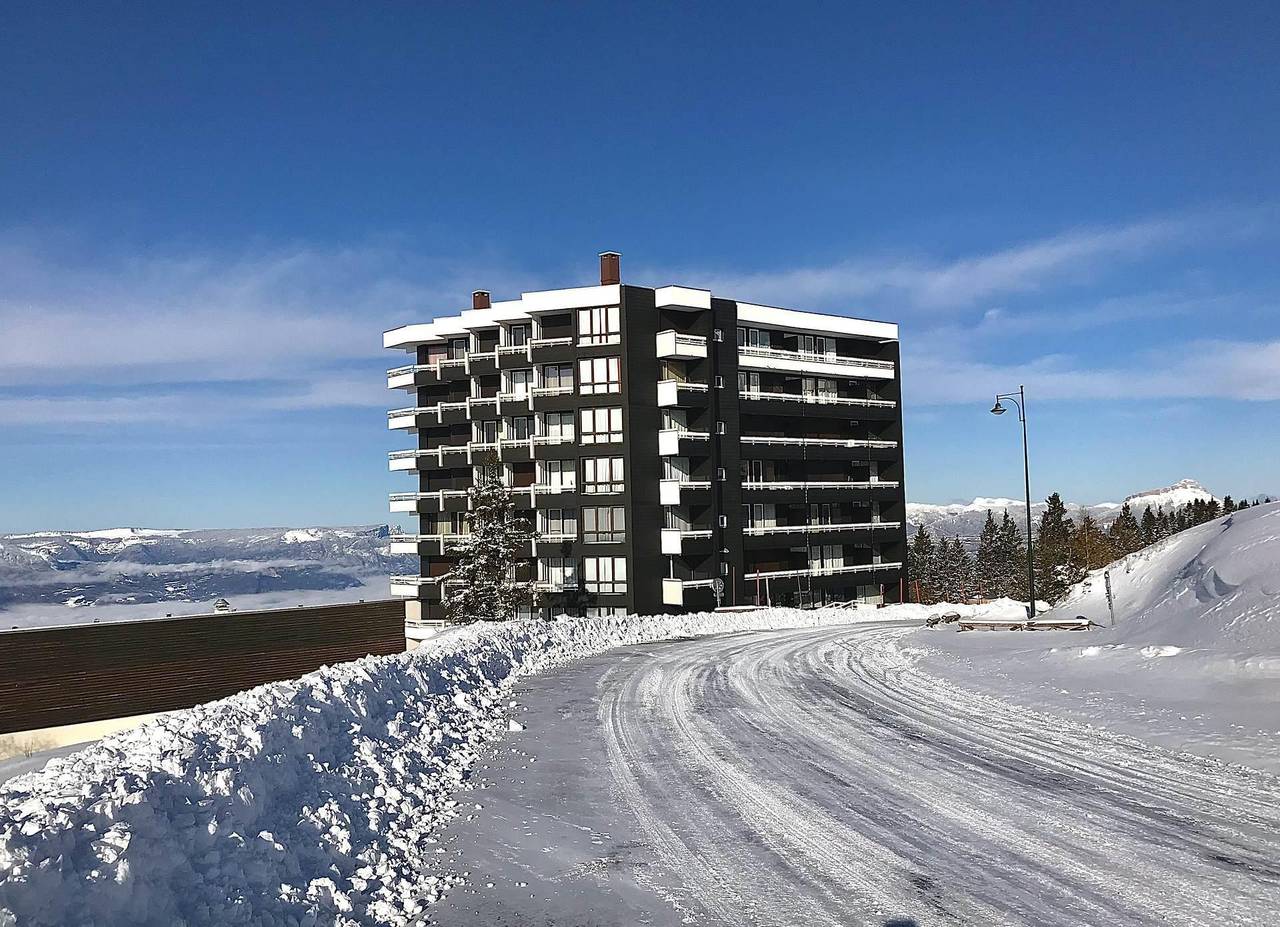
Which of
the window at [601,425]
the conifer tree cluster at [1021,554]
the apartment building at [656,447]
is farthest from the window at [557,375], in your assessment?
the conifer tree cluster at [1021,554]

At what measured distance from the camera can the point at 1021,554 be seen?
11050 cm

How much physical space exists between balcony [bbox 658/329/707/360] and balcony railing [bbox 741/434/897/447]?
22.8ft

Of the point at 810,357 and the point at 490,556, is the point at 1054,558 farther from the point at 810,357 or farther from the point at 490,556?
the point at 490,556

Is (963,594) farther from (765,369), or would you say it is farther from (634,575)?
(634,575)

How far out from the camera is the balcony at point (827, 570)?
54469 mm

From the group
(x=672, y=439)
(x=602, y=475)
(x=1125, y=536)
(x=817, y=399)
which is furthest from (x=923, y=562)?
(x=602, y=475)

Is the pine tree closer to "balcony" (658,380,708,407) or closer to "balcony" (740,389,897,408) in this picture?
"balcony" (658,380,708,407)

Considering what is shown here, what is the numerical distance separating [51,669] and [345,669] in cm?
2045

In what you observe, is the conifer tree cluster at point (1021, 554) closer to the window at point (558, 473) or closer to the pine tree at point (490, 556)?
the window at point (558, 473)

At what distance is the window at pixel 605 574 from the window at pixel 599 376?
1016cm

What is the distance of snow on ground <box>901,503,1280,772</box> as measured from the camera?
47.0 ft

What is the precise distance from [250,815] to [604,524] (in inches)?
1643

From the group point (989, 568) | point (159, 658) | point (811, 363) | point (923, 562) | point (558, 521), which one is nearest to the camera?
point (159, 658)

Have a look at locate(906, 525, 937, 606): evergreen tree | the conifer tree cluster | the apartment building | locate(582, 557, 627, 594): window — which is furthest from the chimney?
locate(906, 525, 937, 606): evergreen tree
